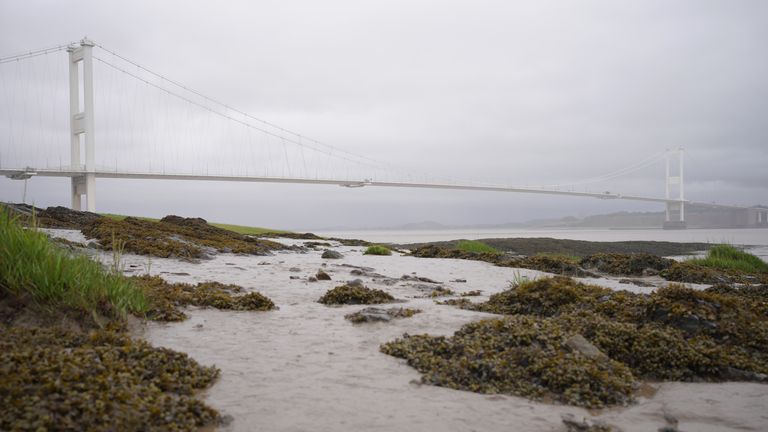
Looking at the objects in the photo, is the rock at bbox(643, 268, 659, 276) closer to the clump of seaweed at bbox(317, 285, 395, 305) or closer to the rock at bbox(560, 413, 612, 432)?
the clump of seaweed at bbox(317, 285, 395, 305)

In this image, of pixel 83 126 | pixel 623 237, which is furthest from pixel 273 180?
pixel 623 237

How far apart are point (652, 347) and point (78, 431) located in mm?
4539

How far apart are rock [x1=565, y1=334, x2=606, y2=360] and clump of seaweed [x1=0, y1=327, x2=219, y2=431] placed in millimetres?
2999

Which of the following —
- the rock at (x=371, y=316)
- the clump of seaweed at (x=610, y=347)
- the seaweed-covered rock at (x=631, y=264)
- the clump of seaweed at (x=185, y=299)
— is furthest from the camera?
the seaweed-covered rock at (x=631, y=264)

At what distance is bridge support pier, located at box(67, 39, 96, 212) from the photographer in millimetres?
44219

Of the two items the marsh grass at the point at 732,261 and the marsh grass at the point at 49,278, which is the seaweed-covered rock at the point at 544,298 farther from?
the marsh grass at the point at 732,261

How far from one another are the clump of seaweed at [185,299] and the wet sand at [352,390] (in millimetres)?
215

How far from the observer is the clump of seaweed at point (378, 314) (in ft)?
19.7

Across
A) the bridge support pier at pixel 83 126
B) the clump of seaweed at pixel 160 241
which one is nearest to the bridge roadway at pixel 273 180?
the bridge support pier at pixel 83 126

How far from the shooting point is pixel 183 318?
5.69 metres

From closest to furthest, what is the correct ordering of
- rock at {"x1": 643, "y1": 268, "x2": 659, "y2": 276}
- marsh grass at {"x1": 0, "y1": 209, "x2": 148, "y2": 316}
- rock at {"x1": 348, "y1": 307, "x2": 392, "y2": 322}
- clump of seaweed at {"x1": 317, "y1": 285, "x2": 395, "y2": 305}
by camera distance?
marsh grass at {"x1": 0, "y1": 209, "x2": 148, "y2": 316}
rock at {"x1": 348, "y1": 307, "x2": 392, "y2": 322}
clump of seaweed at {"x1": 317, "y1": 285, "x2": 395, "y2": 305}
rock at {"x1": 643, "y1": 268, "x2": 659, "y2": 276}

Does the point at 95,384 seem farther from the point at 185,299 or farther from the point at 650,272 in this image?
the point at 650,272

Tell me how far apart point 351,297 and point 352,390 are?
3.73 m

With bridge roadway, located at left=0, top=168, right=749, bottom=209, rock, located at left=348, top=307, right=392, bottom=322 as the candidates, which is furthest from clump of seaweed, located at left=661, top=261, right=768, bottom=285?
→ bridge roadway, located at left=0, top=168, right=749, bottom=209
